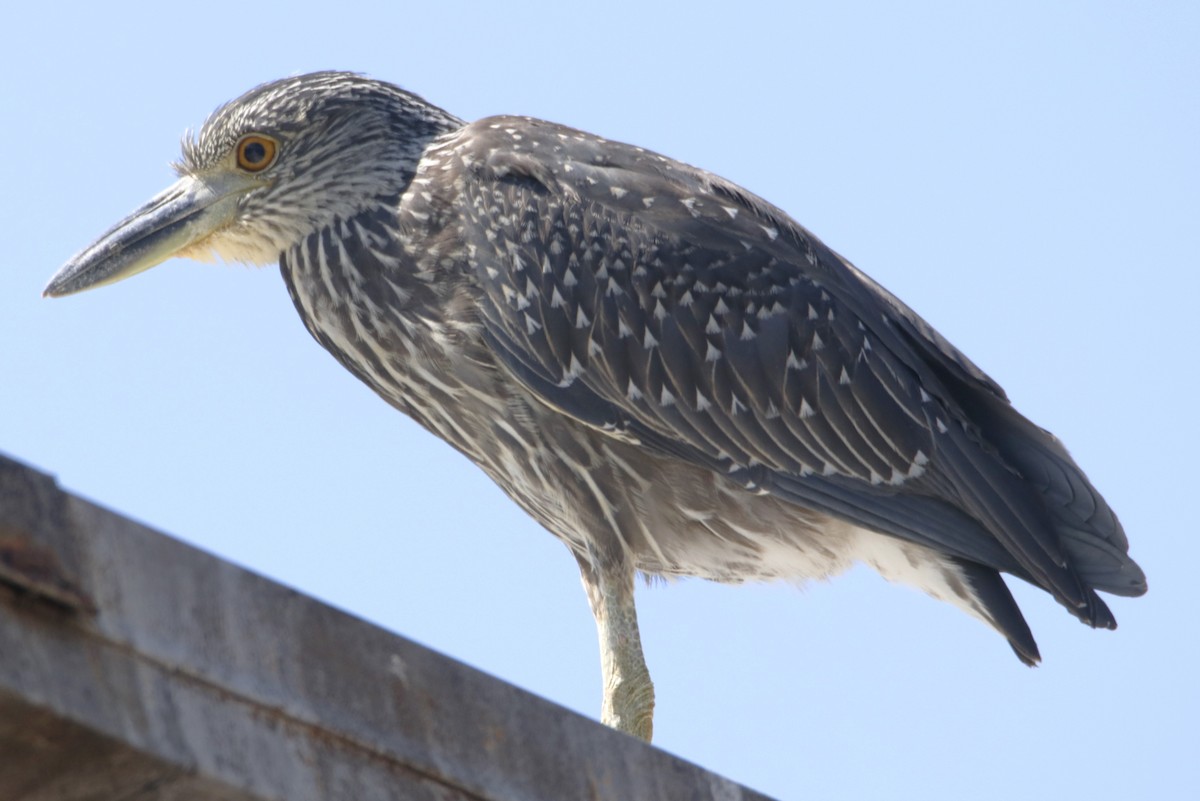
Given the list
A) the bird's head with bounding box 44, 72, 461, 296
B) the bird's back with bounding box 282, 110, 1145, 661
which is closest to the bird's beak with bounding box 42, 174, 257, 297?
the bird's head with bounding box 44, 72, 461, 296

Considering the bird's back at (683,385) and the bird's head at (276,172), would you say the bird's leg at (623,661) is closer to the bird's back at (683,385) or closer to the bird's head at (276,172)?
the bird's back at (683,385)

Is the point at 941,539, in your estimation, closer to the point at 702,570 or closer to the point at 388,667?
the point at 702,570

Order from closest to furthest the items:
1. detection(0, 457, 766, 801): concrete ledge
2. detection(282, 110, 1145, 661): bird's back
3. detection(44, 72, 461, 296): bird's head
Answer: detection(0, 457, 766, 801): concrete ledge < detection(282, 110, 1145, 661): bird's back < detection(44, 72, 461, 296): bird's head

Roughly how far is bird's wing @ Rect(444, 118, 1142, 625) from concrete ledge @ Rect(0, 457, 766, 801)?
8.96 feet

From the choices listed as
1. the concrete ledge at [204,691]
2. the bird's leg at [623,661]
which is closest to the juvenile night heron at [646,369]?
the bird's leg at [623,661]

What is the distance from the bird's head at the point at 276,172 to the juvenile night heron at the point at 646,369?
11mm

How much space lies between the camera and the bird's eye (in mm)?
6129

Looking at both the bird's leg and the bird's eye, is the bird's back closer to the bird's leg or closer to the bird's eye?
the bird's leg

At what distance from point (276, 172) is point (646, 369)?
1.57m

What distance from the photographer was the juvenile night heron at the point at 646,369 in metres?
5.46

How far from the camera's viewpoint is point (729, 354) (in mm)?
5723

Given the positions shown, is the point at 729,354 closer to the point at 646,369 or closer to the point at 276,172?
the point at 646,369

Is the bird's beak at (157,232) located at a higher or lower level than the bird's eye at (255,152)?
lower

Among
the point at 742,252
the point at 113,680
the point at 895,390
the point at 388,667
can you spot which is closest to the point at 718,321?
the point at 742,252
